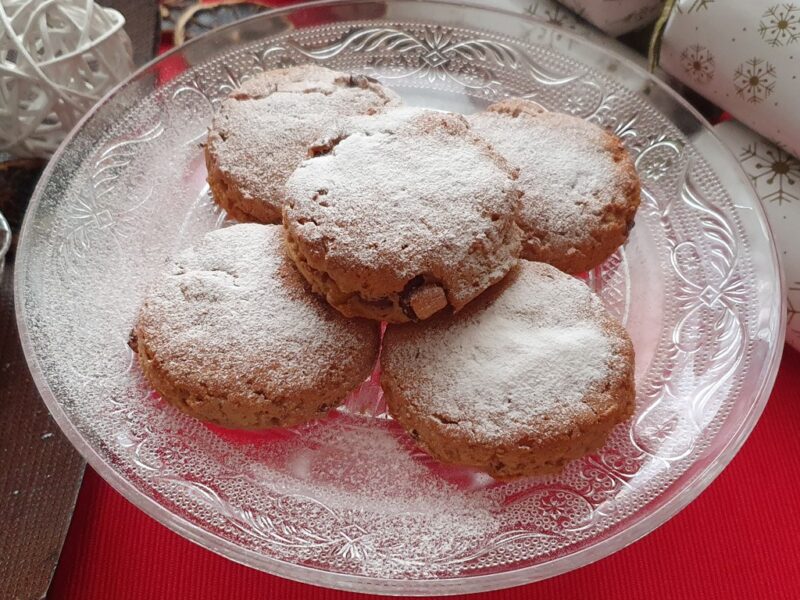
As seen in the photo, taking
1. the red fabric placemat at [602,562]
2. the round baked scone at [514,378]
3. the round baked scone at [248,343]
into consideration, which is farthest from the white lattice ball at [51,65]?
the round baked scone at [514,378]

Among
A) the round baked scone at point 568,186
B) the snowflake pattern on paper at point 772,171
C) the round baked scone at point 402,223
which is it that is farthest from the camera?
the snowflake pattern on paper at point 772,171

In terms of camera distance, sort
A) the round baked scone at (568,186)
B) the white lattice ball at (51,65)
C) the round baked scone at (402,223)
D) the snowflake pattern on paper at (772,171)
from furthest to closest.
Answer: the snowflake pattern on paper at (772,171), the white lattice ball at (51,65), the round baked scone at (568,186), the round baked scone at (402,223)

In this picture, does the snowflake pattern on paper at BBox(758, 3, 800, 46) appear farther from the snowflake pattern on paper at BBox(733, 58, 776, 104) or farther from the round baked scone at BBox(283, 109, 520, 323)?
the round baked scone at BBox(283, 109, 520, 323)

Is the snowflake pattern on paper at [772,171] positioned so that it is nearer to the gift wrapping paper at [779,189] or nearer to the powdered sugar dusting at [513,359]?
the gift wrapping paper at [779,189]

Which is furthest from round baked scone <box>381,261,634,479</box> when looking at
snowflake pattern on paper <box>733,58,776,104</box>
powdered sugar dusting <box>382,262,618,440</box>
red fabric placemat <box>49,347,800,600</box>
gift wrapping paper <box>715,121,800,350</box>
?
snowflake pattern on paper <box>733,58,776,104</box>

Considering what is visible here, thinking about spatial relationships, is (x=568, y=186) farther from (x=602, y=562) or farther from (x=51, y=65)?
(x=51, y=65)

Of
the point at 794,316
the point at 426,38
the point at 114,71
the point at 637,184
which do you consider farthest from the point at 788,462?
the point at 114,71
